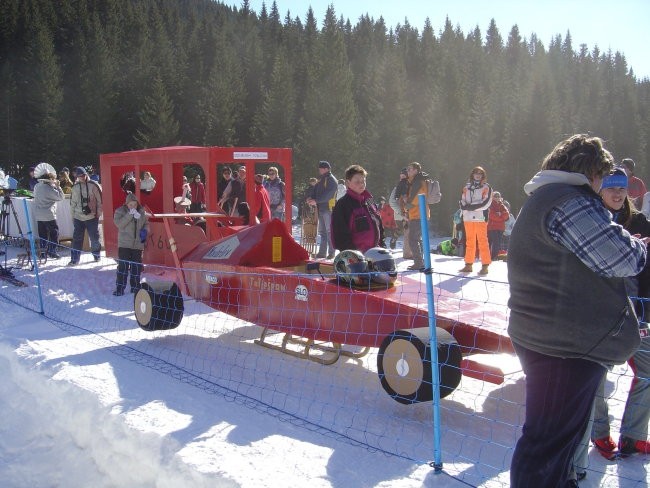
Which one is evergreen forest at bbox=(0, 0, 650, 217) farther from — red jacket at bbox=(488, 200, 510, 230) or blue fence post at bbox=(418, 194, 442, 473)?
blue fence post at bbox=(418, 194, 442, 473)

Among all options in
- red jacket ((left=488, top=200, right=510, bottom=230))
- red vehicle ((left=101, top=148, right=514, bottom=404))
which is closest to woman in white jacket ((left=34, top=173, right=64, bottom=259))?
red vehicle ((left=101, top=148, right=514, bottom=404))

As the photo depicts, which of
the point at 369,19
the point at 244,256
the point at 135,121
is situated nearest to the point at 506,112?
the point at 135,121

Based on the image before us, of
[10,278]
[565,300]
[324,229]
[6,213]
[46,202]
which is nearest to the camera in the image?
[565,300]

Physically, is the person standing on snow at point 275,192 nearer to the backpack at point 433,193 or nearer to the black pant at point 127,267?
the backpack at point 433,193

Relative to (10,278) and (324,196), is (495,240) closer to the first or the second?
(324,196)

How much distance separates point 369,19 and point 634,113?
3597cm

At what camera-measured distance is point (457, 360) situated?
12.9 feet

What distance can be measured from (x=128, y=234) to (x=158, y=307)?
303 cm

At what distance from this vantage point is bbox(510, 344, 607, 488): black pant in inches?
90.4

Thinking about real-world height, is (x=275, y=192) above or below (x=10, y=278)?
above

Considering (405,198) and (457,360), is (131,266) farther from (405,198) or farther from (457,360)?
(457,360)

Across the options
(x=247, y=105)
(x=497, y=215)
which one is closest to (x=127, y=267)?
(x=497, y=215)

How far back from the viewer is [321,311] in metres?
4.99

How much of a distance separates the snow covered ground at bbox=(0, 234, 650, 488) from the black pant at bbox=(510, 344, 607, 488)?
90 centimetres
